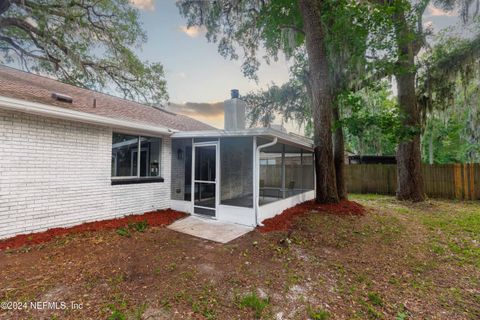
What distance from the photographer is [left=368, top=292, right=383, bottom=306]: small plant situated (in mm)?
2818

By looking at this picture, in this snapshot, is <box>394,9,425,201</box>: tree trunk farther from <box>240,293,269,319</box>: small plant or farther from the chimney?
<box>240,293,269,319</box>: small plant

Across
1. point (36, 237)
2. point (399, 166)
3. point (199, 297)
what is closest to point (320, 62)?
point (399, 166)

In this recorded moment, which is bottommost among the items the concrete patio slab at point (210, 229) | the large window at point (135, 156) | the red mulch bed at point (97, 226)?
the concrete patio slab at point (210, 229)

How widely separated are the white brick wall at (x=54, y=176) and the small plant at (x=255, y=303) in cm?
463

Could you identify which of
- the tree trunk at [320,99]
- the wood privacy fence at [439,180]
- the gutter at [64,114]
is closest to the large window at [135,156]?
the gutter at [64,114]

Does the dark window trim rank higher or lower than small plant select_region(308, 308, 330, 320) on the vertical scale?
higher

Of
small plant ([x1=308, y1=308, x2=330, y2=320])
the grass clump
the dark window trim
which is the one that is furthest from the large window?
small plant ([x1=308, y1=308, x2=330, y2=320])

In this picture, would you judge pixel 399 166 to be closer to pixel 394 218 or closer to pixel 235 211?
pixel 394 218

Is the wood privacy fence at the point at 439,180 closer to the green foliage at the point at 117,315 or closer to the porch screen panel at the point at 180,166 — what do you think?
the porch screen panel at the point at 180,166

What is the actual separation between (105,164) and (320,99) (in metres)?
6.90

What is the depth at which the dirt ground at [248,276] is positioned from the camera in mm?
2627

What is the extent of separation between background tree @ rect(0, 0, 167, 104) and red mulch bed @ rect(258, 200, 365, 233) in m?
9.59

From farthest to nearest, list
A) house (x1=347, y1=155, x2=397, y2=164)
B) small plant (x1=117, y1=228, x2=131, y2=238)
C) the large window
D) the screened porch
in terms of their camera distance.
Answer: house (x1=347, y1=155, x2=397, y2=164) < the large window < the screened porch < small plant (x1=117, y1=228, x2=131, y2=238)

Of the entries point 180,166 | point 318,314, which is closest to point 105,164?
point 180,166
